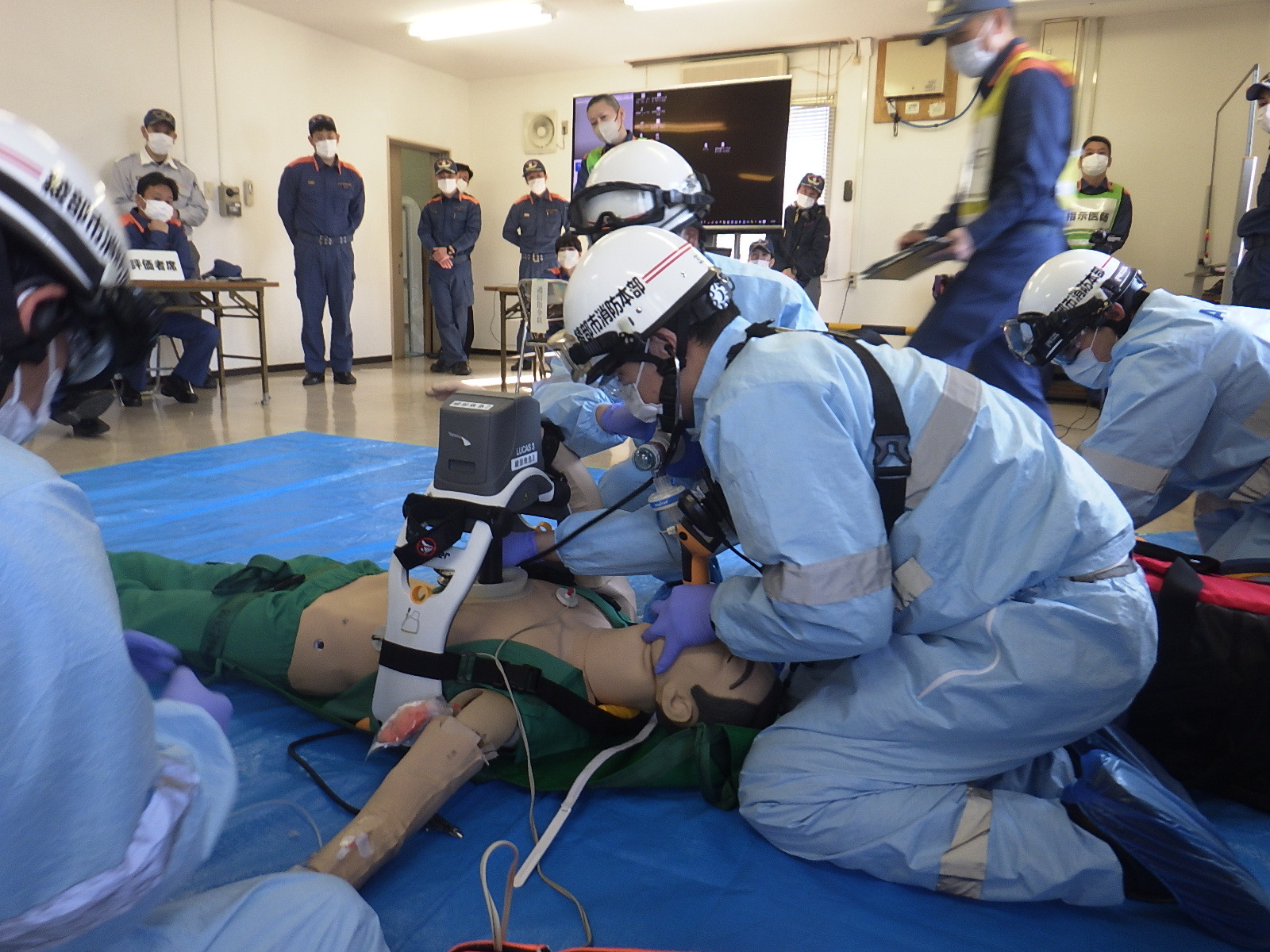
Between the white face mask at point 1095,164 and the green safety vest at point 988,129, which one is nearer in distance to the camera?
the green safety vest at point 988,129

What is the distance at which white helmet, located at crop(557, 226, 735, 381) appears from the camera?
164 centimetres

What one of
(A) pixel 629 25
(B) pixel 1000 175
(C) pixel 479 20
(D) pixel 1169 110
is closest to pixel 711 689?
(B) pixel 1000 175

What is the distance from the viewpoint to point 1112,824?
1.36 metres

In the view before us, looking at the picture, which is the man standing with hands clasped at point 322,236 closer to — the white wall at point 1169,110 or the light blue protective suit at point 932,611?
the white wall at point 1169,110

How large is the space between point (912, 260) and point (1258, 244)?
290 cm

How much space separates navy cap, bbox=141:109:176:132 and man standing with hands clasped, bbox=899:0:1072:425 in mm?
6147

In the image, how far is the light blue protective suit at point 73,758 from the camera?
1.85 feet

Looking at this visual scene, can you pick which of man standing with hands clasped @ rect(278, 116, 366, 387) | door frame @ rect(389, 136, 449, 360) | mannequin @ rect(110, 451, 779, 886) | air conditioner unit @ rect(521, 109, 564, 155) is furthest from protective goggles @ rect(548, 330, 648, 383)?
air conditioner unit @ rect(521, 109, 564, 155)

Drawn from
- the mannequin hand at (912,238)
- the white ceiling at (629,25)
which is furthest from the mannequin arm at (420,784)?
the white ceiling at (629,25)

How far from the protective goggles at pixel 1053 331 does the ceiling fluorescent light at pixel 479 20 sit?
22.3ft

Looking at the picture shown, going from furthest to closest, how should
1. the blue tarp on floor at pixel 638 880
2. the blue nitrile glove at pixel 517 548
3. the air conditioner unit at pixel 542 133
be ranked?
the air conditioner unit at pixel 542 133 → the blue nitrile glove at pixel 517 548 → the blue tarp on floor at pixel 638 880

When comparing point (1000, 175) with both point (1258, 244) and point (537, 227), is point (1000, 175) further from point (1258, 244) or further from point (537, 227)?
point (537, 227)

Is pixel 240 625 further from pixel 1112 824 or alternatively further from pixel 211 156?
pixel 211 156

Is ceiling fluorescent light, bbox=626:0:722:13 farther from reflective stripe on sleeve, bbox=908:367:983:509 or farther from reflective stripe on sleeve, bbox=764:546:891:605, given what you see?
reflective stripe on sleeve, bbox=764:546:891:605
